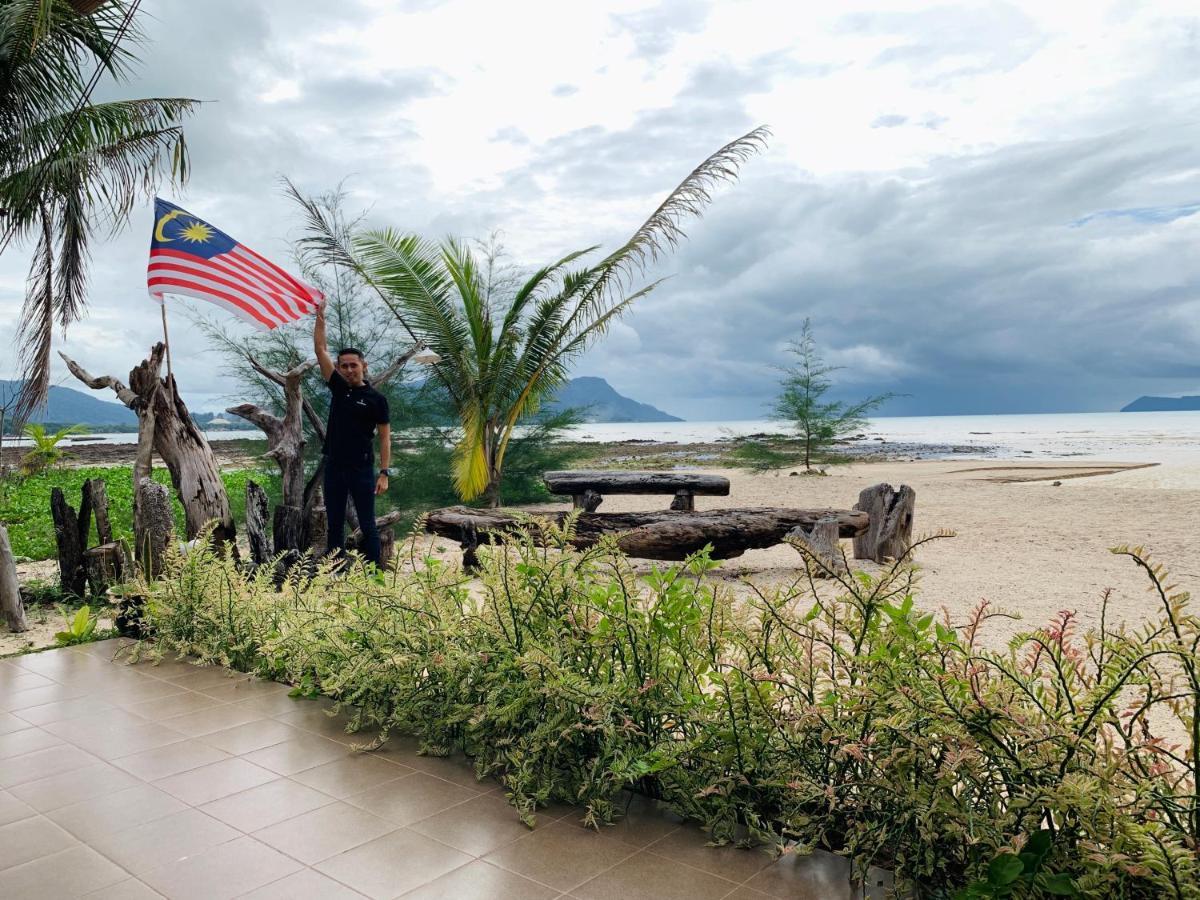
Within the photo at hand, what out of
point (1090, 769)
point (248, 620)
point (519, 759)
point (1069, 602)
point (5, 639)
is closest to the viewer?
point (1090, 769)

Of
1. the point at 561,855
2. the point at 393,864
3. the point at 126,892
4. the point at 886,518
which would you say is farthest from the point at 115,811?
the point at 886,518

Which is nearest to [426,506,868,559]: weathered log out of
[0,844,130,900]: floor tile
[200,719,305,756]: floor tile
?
[200,719,305,756]: floor tile

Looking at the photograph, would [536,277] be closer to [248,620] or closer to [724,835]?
[248,620]

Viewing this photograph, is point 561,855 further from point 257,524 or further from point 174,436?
point 174,436

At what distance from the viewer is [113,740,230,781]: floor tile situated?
337 centimetres

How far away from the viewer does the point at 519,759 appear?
3.05m

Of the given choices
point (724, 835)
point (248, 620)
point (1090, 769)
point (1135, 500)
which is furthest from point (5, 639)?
point (1135, 500)

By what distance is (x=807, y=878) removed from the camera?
8.05 feet

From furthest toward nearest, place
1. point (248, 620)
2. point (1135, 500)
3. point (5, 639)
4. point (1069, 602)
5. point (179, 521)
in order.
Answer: point (1135, 500) < point (179, 521) < point (1069, 602) < point (5, 639) < point (248, 620)

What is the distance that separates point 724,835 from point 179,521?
10.7 meters

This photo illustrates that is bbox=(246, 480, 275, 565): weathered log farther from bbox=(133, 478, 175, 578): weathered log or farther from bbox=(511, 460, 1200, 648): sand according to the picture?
bbox=(511, 460, 1200, 648): sand

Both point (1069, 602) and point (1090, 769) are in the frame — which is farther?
point (1069, 602)

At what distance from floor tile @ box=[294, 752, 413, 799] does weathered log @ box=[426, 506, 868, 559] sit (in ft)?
14.9

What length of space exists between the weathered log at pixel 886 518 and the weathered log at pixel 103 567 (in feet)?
23.4
